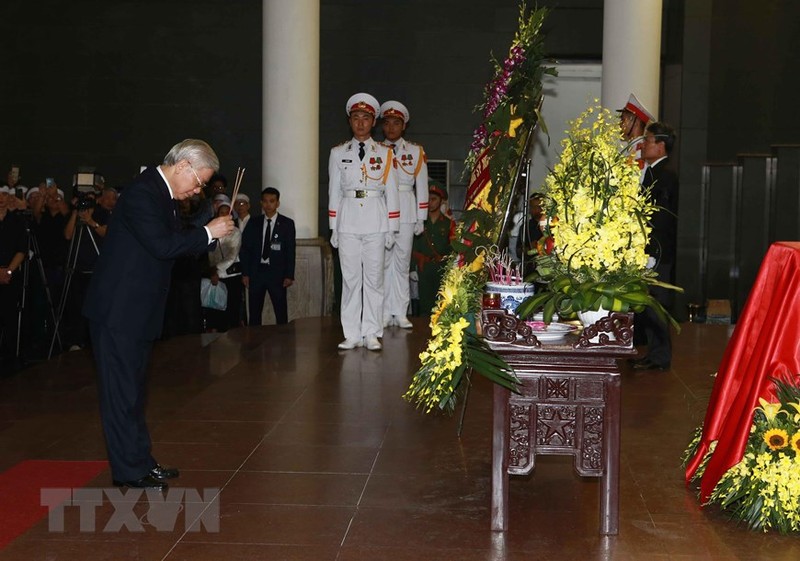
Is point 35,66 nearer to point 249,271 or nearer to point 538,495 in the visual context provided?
point 249,271

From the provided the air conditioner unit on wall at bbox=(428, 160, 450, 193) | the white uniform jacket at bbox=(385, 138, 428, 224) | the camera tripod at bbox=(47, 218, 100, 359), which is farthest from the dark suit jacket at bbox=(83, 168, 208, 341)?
the air conditioner unit on wall at bbox=(428, 160, 450, 193)

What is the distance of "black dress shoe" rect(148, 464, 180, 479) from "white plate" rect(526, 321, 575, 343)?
6.20 feet

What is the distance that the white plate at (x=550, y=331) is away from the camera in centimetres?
447

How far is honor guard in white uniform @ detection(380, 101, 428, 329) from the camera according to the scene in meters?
10.2

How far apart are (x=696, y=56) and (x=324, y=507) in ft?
33.0

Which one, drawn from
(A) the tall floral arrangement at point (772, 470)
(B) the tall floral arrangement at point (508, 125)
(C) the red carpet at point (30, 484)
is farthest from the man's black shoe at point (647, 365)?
(C) the red carpet at point (30, 484)

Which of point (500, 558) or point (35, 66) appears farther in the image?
point (35, 66)

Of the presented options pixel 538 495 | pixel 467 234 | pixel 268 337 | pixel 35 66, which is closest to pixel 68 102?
Answer: pixel 35 66

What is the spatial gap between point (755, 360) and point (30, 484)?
3.36m

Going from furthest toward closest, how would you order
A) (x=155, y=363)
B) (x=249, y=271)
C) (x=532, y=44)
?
(x=249, y=271) → (x=155, y=363) → (x=532, y=44)

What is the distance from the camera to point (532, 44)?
18.2ft

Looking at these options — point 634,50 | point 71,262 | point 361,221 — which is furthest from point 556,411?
point 634,50

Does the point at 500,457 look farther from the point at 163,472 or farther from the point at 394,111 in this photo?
the point at 394,111

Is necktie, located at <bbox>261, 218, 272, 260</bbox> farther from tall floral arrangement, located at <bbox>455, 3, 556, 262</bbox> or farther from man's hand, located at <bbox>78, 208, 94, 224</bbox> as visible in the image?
tall floral arrangement, located at <bbox>455, 3, 556, 262</bbox>
